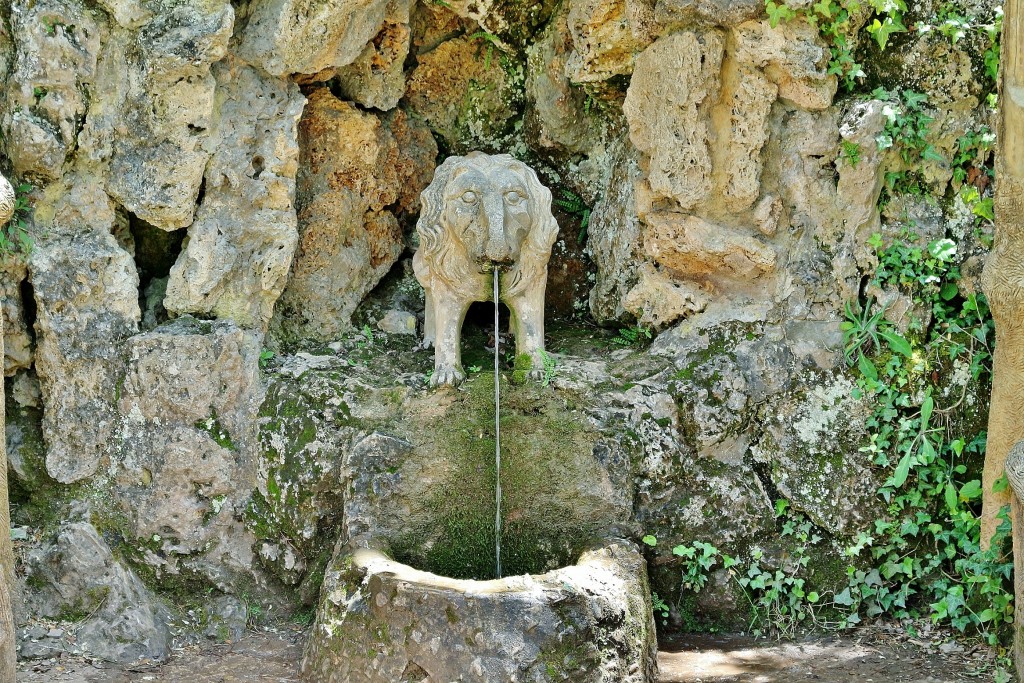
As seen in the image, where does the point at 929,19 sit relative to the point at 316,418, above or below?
above

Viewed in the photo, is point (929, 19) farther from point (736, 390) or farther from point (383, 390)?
point (383, 390)

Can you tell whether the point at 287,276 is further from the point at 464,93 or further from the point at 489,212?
the point at 464,93

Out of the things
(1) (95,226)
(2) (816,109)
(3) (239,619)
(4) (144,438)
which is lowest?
(3) (239,619)

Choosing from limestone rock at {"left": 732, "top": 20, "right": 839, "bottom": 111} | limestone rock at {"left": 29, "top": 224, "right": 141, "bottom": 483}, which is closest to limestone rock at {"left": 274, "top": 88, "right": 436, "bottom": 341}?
limestone rock at {"left": 29, "top": 224, "right": 141, "bottom": 483}

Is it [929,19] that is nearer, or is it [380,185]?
[929,19]

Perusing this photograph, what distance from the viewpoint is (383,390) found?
652cm

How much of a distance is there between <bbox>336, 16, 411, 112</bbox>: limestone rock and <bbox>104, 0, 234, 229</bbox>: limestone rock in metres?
1.05

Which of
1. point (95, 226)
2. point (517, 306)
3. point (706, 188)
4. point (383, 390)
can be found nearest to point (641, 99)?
point (706, 188)

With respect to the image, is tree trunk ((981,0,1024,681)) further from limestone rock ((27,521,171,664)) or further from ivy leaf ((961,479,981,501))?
limestone rock ((27,521,171,664))


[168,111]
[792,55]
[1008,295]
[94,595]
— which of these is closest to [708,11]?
[792,55]

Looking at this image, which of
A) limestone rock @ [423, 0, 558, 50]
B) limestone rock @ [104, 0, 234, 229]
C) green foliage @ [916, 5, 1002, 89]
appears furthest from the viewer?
limestone rock @ [423, 0, 558, 50]

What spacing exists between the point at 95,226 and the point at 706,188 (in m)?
3.43

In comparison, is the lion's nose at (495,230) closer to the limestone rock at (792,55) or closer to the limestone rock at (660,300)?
the limestone rock at (660,300)

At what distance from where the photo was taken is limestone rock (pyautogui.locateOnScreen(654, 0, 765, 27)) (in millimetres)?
6180
